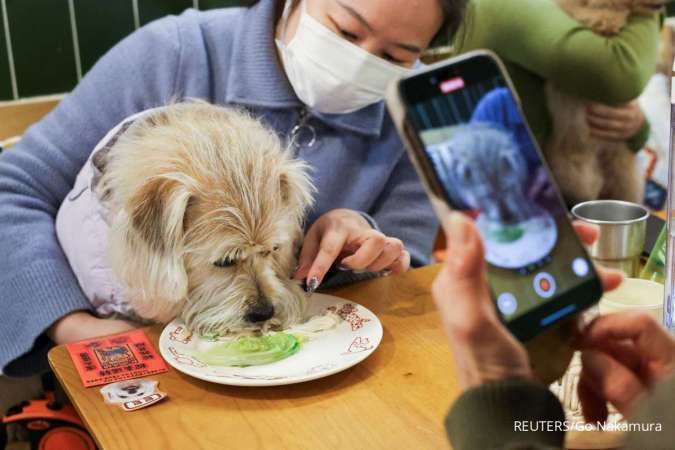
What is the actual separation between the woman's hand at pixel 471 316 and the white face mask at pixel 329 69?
35.3 inches

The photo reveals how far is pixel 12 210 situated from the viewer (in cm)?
148

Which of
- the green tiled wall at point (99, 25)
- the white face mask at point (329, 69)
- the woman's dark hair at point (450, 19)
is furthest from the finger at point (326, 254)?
the green tiled wall at point (99, 25)

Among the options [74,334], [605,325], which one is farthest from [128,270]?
[605,325]

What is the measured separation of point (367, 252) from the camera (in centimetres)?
132

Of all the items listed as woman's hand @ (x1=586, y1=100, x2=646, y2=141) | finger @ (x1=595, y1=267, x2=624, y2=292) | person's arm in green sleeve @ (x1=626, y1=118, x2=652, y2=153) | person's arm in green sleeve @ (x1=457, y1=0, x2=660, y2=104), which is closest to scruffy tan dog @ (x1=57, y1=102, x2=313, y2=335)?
finger @ (x1=595, y1=267, x2=624, y2=292)

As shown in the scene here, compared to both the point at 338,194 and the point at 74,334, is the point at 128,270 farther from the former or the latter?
the point at 338,194

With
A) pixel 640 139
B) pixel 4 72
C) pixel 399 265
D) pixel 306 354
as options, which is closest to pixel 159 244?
pixel 306 354

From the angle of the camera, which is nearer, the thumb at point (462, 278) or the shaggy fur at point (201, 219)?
the thumb at point (462, 278)

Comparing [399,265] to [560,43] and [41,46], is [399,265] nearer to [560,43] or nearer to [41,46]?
[560,43]

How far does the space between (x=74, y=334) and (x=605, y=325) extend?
0.91 metres

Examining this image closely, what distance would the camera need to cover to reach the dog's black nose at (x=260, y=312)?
1.24 m

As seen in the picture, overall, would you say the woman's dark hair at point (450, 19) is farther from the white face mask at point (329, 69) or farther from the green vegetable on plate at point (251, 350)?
the green vegetable on plate at point (251, 350)

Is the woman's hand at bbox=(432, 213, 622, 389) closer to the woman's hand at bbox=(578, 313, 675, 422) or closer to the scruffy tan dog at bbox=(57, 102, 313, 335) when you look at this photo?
the woman's hand at bbox=(578, 313, 675, 422)

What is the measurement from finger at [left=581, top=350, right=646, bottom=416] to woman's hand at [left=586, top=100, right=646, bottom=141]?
1680mm
